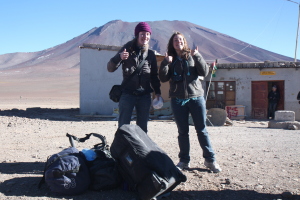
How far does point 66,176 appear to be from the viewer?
3.29 meters

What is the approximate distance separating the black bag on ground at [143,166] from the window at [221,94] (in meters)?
13.5

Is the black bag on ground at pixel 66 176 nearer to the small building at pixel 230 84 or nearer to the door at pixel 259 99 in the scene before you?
the small building at pixel 230 84

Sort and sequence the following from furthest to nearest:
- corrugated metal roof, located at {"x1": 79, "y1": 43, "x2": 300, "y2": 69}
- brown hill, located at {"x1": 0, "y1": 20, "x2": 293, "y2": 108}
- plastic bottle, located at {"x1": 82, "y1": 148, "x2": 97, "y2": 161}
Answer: brown hill, located at {"x1": 0, "y1": 20, "x2": 293, "y2": 108}, corrugated metal roof, located at {"x1": 79, "y1": 43, "x2": 300, "y2": 69}, plastic bottle, located at {"x1": 82, "y1": 148, "x2": 97, "y2": 161}

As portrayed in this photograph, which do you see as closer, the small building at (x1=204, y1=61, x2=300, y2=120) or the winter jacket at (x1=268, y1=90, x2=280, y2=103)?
the winter jacket at (x1=268, y1=90, x2=280, y2=103)

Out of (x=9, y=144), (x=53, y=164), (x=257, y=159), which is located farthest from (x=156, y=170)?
(x=9, y=144)

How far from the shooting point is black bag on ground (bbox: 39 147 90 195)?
3260 mm

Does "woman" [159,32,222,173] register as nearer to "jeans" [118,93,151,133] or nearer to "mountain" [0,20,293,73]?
"jeans" [118,93,151,133]

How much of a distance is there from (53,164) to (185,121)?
1597 mm

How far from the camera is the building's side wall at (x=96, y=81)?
50.5ft

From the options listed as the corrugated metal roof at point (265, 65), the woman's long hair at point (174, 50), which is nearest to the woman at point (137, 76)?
the woman's long hair at point (174, 50)

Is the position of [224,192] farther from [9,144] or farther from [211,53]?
[211,53]

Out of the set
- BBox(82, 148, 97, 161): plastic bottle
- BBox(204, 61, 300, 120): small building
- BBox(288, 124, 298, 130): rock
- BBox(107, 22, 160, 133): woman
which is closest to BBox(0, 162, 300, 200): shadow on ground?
BBox(82, 148, 97, 161): plastic bottle

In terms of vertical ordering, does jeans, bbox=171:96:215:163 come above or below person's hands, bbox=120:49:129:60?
below

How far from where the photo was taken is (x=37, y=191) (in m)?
3.43
